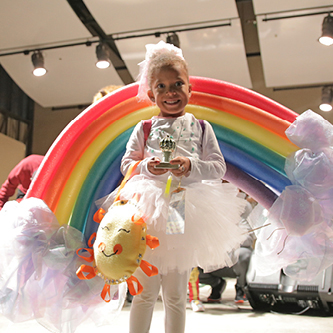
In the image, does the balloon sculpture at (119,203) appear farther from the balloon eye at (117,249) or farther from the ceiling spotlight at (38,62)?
the ceiling spotlight at (38,62)

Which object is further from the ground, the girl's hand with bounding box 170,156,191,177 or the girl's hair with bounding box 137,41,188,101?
the girl's hair with bounding box 137,41,188,101

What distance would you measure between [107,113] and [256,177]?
0.67 meters

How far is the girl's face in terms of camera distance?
1438 millimetres

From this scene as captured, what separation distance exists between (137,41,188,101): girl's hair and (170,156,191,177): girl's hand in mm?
370

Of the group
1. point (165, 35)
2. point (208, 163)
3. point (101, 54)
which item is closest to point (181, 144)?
point (208, 163)

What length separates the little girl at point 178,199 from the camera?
1.31 m

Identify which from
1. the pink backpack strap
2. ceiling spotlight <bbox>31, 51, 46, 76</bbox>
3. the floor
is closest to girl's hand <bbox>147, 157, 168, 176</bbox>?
the pink backpack strap

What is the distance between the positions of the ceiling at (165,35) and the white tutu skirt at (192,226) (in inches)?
115

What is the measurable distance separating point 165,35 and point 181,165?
3.34 m

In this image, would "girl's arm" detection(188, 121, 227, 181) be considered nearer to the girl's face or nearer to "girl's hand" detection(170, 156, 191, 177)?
"girl's hand" detection(170, 156, 191, 177)

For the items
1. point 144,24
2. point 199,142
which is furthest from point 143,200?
point 144,24

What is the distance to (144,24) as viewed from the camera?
4.15 m

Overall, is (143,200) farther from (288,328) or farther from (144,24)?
(144,24)

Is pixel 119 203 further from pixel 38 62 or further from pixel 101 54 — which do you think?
pixel 38 62
